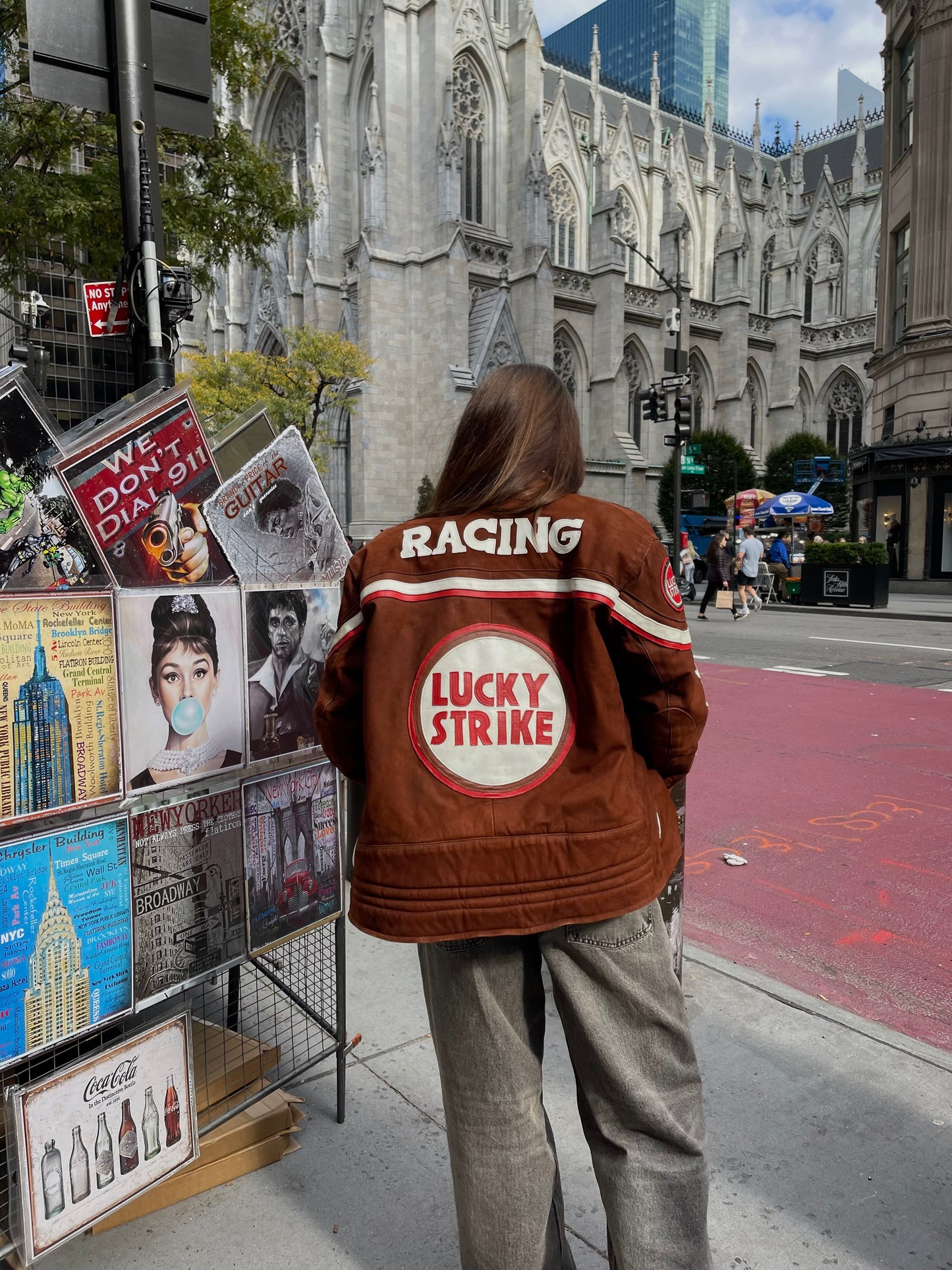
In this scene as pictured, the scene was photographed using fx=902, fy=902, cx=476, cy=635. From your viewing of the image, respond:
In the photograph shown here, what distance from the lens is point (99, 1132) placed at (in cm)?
200

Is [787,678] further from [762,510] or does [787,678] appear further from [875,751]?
[762,510]

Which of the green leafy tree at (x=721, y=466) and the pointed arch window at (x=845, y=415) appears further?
the pointed arch window at (x=845, y=415)

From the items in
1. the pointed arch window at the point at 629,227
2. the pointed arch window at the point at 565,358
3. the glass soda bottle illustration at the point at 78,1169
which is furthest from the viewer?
the pointed arch window at the point at 629,227

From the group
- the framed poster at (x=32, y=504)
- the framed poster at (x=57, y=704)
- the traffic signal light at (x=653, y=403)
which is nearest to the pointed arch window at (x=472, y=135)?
the traffic signal light at (x=653, y=403)

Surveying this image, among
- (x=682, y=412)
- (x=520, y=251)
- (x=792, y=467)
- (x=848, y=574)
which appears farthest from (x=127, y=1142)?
(x=792, y=467)

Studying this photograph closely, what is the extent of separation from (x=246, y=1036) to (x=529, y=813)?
1.67 meters

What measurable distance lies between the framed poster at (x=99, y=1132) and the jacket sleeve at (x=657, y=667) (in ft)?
4.39

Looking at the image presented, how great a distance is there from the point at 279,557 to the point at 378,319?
105 ft

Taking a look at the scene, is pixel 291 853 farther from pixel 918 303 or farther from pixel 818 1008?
pixel 918 303

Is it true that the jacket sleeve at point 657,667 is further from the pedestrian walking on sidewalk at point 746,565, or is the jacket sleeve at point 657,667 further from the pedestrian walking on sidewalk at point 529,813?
the pedestrian walking on sidewalk at point 746,565

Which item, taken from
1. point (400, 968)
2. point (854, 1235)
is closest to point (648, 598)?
point (854, 1235)

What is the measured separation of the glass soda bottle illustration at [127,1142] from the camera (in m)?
2.04

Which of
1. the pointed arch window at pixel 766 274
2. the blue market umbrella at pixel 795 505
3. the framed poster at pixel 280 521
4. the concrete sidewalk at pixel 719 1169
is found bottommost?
the concrete sidewalk at pixel 719 1169

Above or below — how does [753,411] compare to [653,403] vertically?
above
